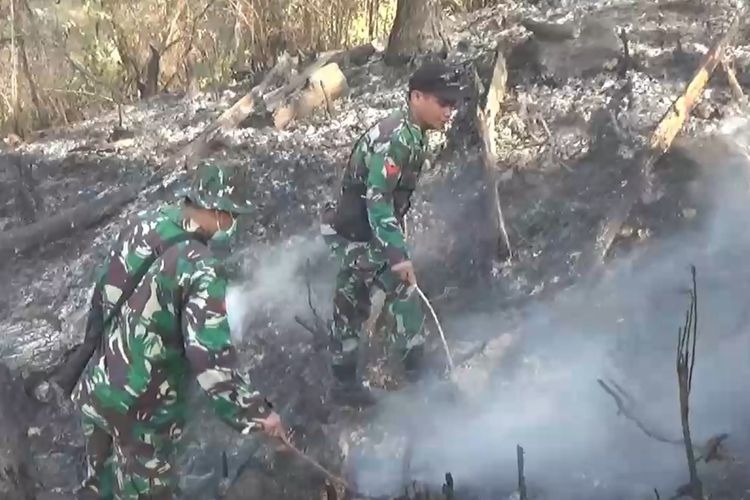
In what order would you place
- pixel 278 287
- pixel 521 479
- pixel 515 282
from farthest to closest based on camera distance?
pixel 278 287
pixel 515 282
pixel 521 479

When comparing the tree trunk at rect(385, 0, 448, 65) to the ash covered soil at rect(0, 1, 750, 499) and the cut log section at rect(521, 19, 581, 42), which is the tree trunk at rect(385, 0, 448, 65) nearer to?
the ash covered soil at rect(0, 1, 750, 499)

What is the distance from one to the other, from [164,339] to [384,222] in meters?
1.31

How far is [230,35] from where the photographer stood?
28.5 feet

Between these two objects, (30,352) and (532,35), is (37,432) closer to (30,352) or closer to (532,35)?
(30,352)

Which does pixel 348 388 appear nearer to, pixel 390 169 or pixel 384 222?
pixel 384 222

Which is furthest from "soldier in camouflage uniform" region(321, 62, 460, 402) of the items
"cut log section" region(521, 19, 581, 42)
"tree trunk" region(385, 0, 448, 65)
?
"cut log section" region(521, 19, 581, 42)

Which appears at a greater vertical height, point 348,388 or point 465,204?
point 465,204

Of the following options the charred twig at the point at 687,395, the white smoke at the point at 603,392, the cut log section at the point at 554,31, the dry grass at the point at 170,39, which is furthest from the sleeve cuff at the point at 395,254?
the dry grass at the point at 170,39

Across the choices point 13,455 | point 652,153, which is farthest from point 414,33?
point 13,455

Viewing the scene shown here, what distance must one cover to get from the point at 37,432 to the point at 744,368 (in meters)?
3.35

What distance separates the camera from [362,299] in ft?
14.4

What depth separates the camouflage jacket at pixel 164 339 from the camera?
106 inches

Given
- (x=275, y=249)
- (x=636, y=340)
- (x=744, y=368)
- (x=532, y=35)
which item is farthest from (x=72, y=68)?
(x=744, y=368)

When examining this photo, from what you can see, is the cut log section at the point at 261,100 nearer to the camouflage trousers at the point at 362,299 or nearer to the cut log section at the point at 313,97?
the cut log section at the point at 313,97
